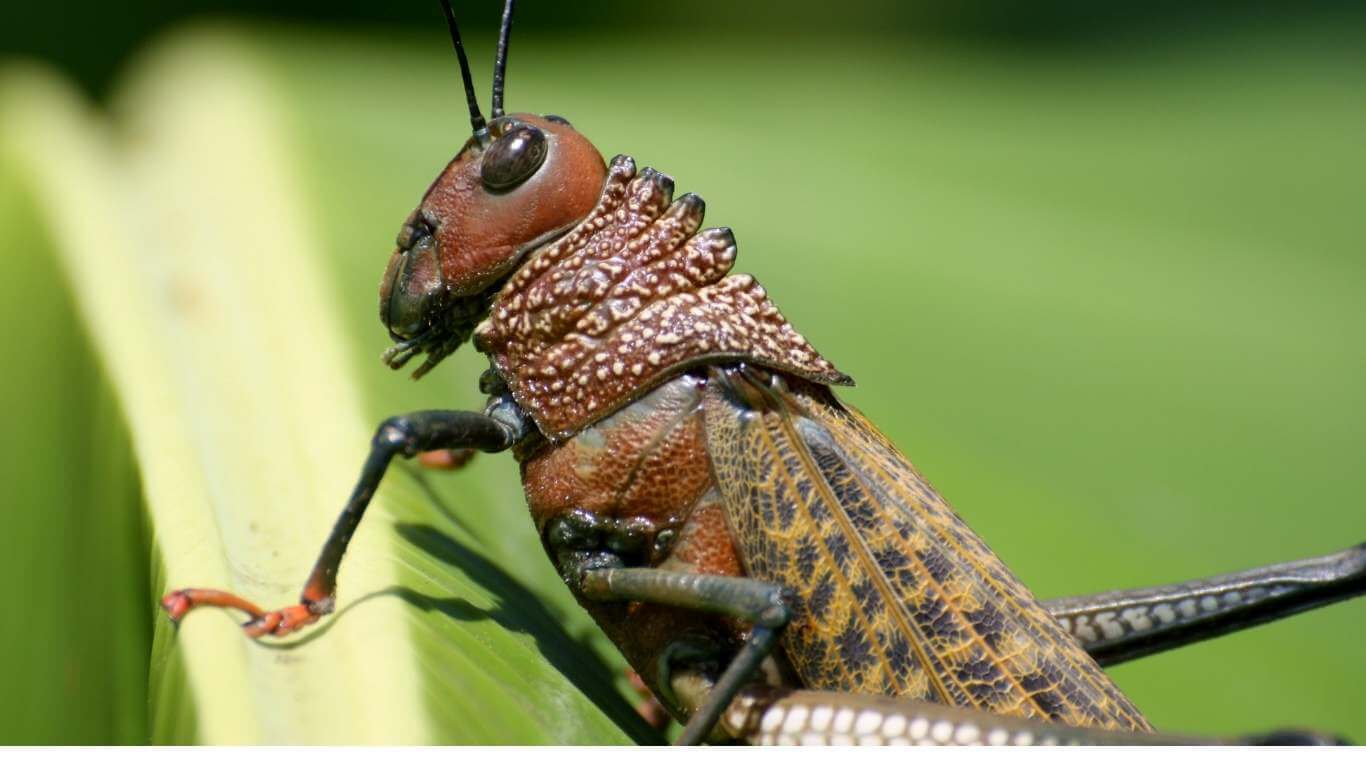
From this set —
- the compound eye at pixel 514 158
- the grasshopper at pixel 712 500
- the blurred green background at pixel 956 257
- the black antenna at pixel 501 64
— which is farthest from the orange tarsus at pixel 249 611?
the black antenna at pixel 501 64

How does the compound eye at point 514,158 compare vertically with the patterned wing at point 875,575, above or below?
above

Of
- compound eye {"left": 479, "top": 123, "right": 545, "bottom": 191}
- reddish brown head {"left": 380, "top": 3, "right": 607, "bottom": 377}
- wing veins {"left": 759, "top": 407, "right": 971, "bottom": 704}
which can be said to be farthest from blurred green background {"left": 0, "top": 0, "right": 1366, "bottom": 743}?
wing veins {"left": 759, "top": 407, "right": 971, "bottom": 704}

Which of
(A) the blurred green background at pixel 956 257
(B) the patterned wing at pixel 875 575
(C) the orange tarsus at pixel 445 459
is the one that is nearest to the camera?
(B) the patterned wing at pixel 875 575

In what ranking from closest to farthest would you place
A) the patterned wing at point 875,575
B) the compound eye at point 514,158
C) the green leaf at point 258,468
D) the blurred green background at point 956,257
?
1. the green leaf at point 258,468
2. the patterned wing at point 875,575
3. the compound eye at point 514,158
4. the blurred green background at point 956,257

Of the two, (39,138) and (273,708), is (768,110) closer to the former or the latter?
(39,138)

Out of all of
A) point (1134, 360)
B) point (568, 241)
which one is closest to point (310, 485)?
point (568, 241)

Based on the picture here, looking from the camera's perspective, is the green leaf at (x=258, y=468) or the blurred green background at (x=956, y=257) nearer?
the green leaf at (x=258, y=468)

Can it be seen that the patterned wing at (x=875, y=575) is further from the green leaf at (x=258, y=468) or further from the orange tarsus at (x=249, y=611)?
the orange tarsus at (x=249, y=611)
